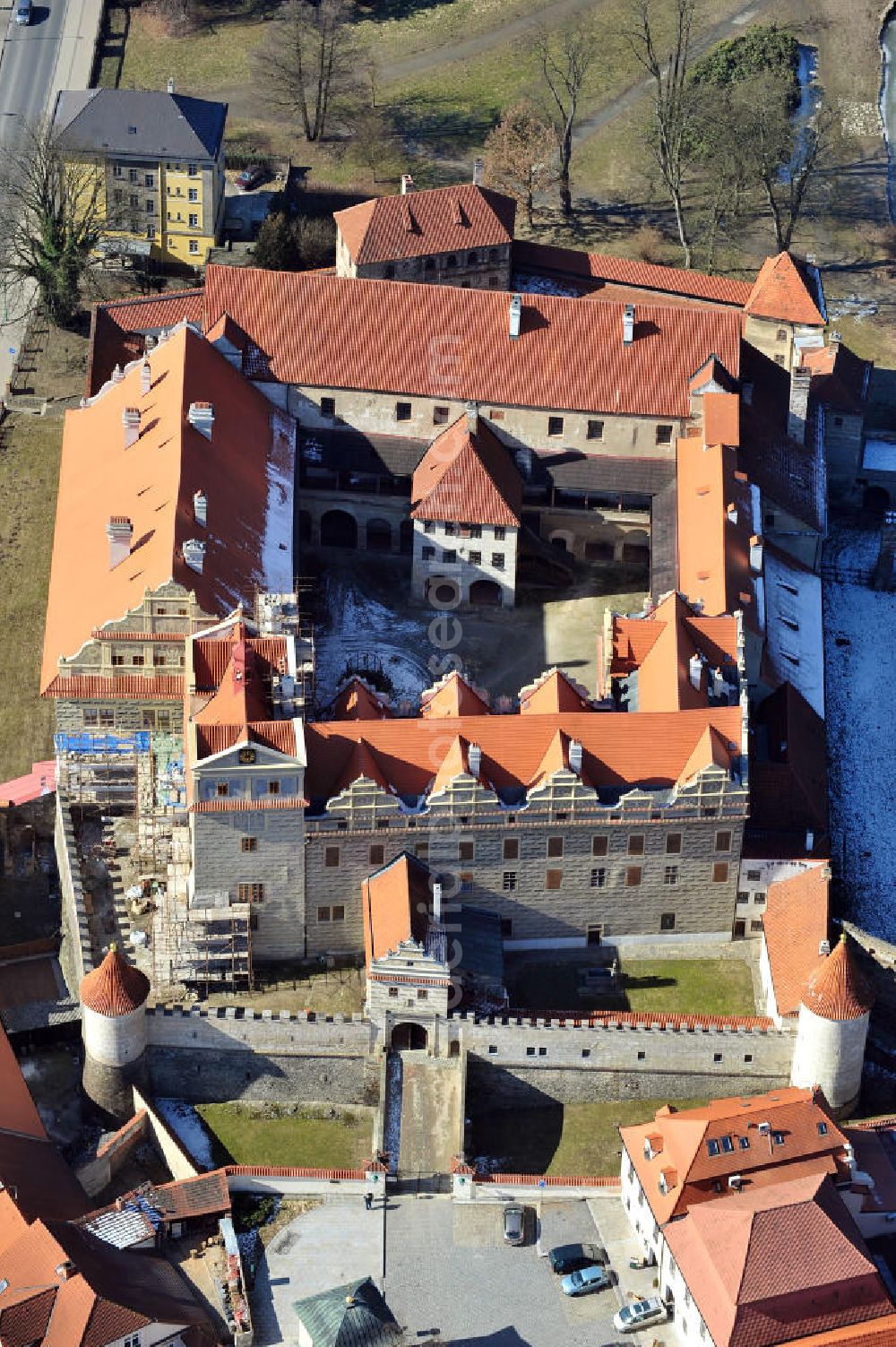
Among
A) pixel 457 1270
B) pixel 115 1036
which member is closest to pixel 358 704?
pixel 115 1036

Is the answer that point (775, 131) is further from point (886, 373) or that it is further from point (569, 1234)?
point (569, 1234)

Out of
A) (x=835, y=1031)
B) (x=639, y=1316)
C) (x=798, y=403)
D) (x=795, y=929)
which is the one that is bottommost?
(x=639, y=1316)

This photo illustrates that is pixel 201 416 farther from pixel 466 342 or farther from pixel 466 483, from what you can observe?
pixel 466 342

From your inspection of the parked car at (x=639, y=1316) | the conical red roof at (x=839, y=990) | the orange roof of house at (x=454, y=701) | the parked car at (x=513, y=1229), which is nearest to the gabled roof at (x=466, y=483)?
the orange roof of house at (x=454, y=701)

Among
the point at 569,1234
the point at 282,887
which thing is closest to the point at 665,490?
the point at 282,887

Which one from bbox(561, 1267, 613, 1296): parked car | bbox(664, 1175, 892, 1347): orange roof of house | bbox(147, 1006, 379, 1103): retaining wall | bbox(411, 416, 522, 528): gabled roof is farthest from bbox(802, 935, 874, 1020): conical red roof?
bbox(411, 416, 522, 528): gabled roof

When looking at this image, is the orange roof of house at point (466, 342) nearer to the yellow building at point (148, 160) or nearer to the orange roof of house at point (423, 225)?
the orange roof of house at point (423, 225)
